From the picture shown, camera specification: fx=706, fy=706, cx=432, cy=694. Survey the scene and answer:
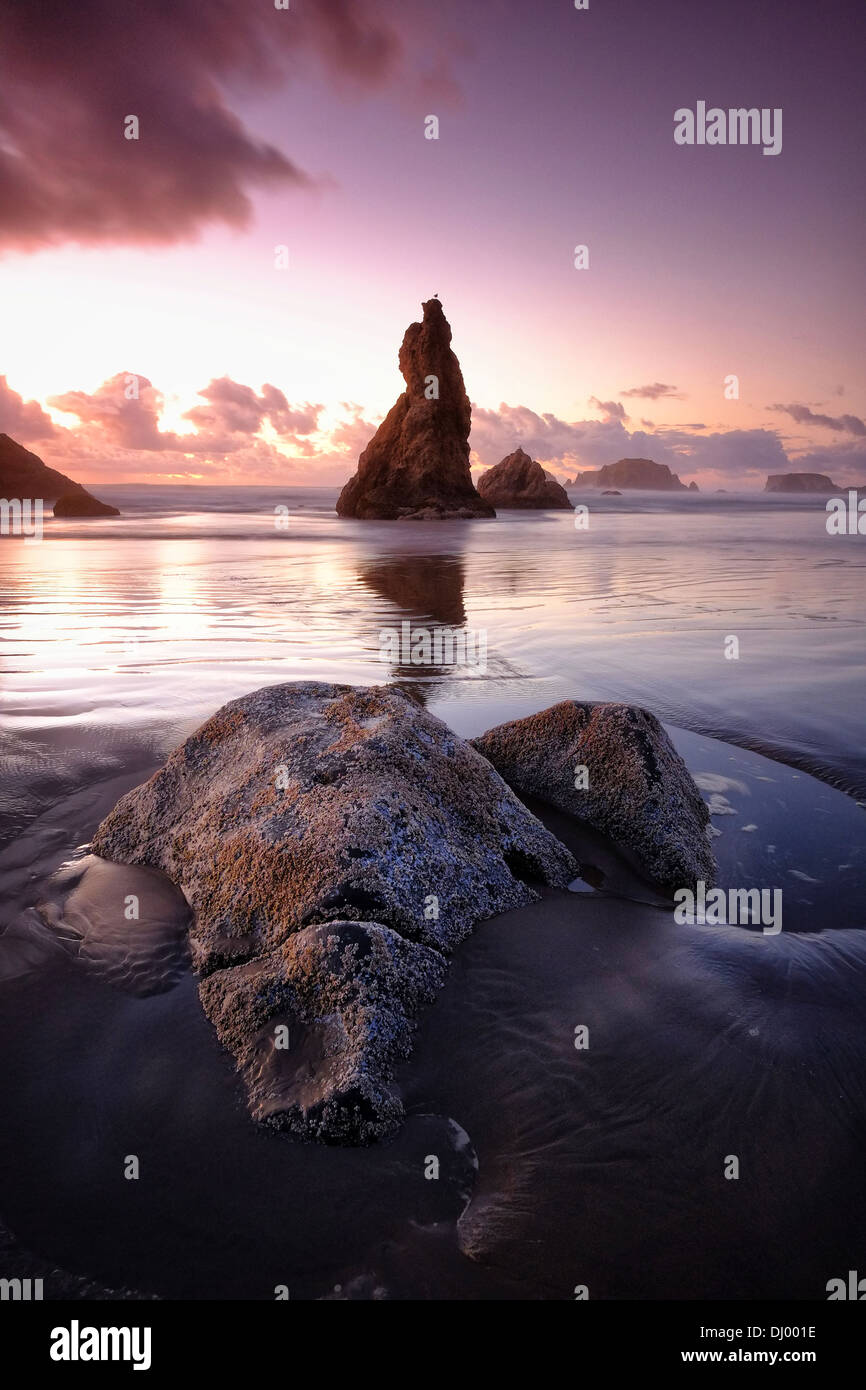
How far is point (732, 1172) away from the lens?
1.96 m

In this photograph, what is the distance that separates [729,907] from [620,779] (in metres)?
0.82

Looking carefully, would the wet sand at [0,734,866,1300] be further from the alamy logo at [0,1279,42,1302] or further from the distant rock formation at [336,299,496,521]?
the distant rock formation at [336,299,496,521]

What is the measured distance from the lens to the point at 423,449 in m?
56.0

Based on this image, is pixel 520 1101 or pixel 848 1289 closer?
pixel 848 1289

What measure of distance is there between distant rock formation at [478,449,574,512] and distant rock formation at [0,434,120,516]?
173 ft

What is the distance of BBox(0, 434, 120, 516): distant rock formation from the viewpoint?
88875 mm

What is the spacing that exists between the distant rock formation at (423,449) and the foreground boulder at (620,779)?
50630 millimetres

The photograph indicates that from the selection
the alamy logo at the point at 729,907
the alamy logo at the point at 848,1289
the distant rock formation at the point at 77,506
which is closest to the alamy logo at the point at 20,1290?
the alamy logo at the point at 848,1289

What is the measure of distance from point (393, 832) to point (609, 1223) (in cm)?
140

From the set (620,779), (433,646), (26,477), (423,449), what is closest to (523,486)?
(423,449)
